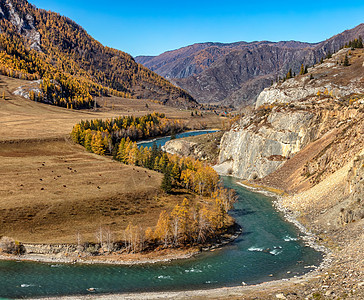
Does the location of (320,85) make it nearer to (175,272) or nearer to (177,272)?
(177,272)

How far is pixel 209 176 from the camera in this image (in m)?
107

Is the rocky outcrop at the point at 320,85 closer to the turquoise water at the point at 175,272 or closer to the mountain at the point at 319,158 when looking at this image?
the mountain at the point at 319,158

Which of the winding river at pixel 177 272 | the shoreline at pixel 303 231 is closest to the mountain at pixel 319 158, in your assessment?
the shoreline at pixel 303 231

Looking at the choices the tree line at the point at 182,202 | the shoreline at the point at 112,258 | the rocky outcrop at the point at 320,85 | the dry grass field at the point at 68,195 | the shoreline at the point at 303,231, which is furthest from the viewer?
the rocky outcrop at the point at 320,85

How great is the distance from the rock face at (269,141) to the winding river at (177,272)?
63371 mm

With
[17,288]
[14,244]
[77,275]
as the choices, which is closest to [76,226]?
[14,244]

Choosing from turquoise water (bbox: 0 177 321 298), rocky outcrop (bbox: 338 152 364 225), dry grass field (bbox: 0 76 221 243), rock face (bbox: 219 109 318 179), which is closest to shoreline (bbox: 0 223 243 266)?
turquoise water (bbox: 0 177 321 298)

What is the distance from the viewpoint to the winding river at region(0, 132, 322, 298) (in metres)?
51.0

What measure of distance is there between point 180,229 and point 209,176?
4025cm

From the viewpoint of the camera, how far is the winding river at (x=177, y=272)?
51.0m

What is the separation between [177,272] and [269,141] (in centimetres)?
9033

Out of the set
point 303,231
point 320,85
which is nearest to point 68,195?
point 303,231

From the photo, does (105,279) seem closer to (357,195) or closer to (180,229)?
(180,229)

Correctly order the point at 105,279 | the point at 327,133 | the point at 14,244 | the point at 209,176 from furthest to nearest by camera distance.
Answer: the point at 327,133 < the point at 209,176 < the point at 14,244 < the point at 105,279
